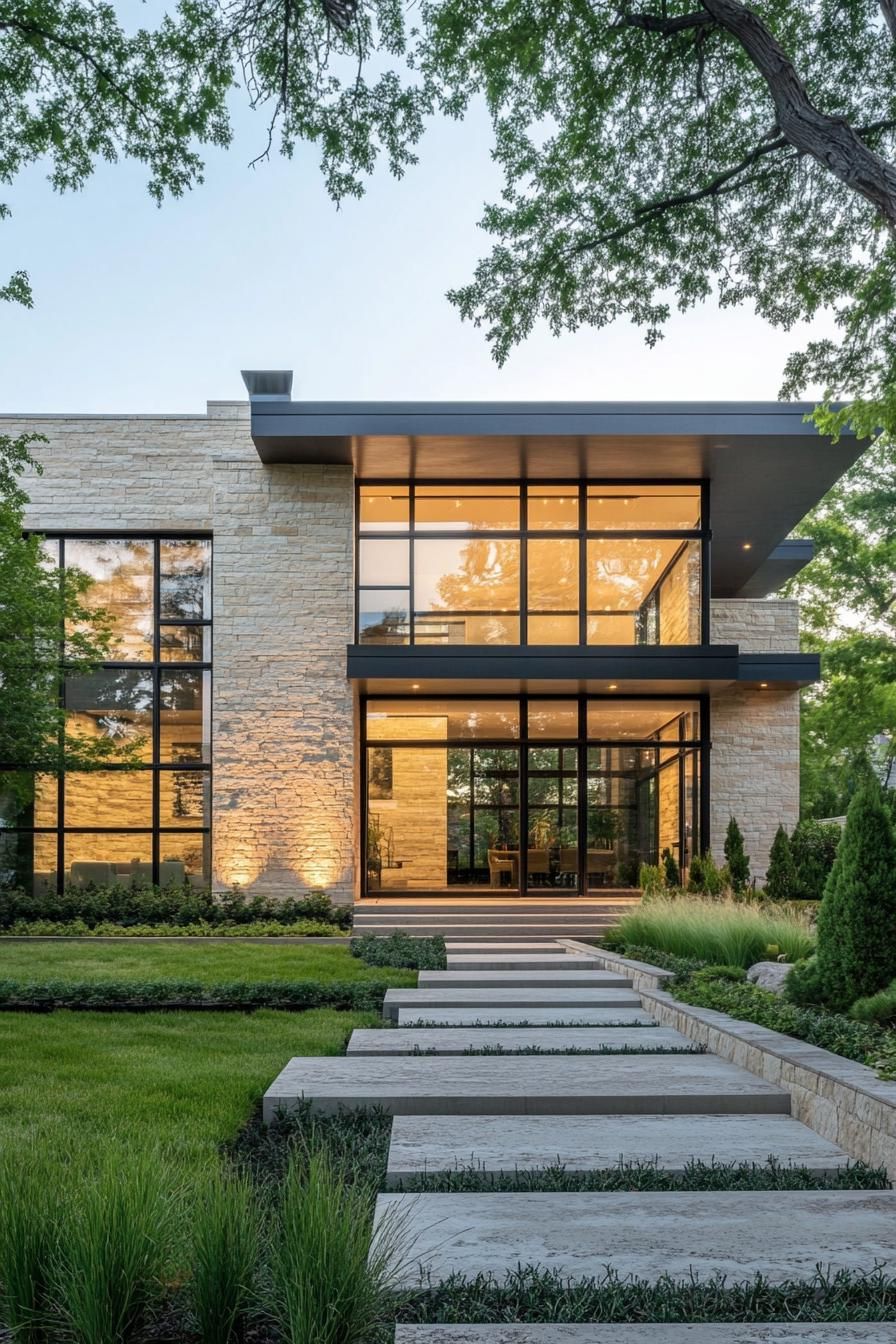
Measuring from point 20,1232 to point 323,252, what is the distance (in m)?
19.1

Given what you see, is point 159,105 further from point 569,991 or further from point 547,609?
point 547,609

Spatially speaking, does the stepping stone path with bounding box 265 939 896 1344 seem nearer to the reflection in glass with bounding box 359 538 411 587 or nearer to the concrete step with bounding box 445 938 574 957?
the concrete step with bounding box 445 938 574 957

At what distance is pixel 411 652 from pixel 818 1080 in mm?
11065

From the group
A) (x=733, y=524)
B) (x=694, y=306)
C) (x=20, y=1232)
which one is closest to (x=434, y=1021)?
(x=20, y=1232)

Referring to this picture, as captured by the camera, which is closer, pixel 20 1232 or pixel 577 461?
pixel 20 1232

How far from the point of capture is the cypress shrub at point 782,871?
1550 centimetres

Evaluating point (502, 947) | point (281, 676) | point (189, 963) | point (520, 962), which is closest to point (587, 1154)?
point (520, 962)

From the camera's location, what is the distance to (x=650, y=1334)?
8.16 feet

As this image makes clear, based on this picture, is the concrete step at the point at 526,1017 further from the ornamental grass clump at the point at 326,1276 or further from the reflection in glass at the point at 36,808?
the reflection in glass at the point at 36,808

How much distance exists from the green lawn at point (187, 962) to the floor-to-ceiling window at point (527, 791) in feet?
14.3

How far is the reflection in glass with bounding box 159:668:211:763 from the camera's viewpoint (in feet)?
54.7

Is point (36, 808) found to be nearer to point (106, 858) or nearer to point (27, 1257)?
point (106, 858)

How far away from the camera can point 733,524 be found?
18.3 metres

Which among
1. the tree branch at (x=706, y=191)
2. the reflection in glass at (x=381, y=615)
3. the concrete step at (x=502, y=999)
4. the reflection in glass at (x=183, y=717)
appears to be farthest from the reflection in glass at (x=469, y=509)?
the concrete step at (x=502, y=999)
